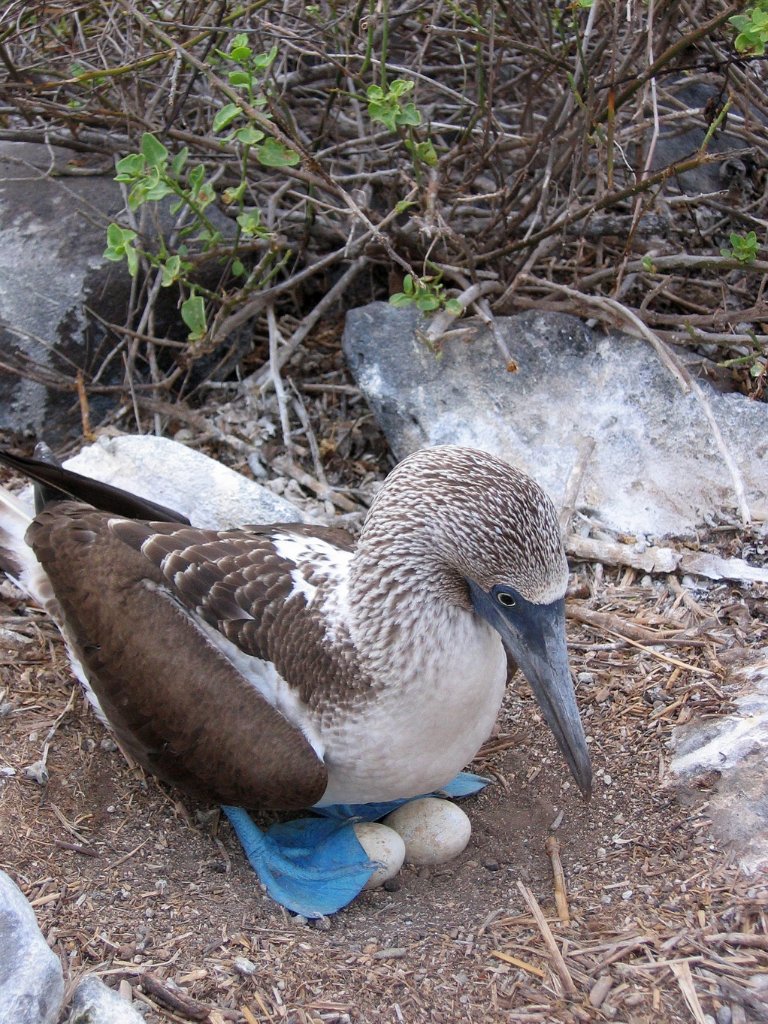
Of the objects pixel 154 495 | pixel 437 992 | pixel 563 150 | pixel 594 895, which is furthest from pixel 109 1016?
pixel 563 150

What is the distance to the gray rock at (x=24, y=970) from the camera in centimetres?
228

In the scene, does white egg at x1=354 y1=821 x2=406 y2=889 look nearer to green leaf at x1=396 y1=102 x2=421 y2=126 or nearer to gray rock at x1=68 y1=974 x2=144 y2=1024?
gray rock at x1=68 y1=974 x2=144 y2=1024

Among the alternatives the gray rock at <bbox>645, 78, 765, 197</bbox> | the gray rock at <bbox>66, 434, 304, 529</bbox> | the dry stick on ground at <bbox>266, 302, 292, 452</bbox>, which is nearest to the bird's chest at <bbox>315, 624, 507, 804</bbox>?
the gray rock at <bbox>66, 434, 304, 529</bbox>

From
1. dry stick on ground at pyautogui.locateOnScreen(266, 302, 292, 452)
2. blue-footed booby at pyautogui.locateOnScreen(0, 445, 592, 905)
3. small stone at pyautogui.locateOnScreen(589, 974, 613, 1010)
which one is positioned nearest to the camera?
small stone at pyautogui.locateOnScreen(589, 974, 613, 1010)

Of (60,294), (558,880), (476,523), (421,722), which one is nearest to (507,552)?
(476,523)

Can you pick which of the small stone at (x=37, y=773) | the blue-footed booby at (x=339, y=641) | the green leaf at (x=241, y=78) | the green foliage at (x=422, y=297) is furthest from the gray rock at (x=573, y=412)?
the small stone at (x=37, y=773)

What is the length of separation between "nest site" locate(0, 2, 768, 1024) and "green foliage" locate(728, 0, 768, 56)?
0.17 m

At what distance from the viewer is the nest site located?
2.76 metres

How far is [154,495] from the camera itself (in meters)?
4.37

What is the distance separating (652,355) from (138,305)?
7.39 feet

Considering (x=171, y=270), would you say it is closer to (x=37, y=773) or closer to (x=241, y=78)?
(x=241, y=78)

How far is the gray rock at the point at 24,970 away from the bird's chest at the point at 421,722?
96 cm

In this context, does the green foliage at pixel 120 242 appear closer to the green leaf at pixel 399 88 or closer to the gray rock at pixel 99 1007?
the green leaf at pixel 399 88

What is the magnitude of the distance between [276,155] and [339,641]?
1838 millimetres
